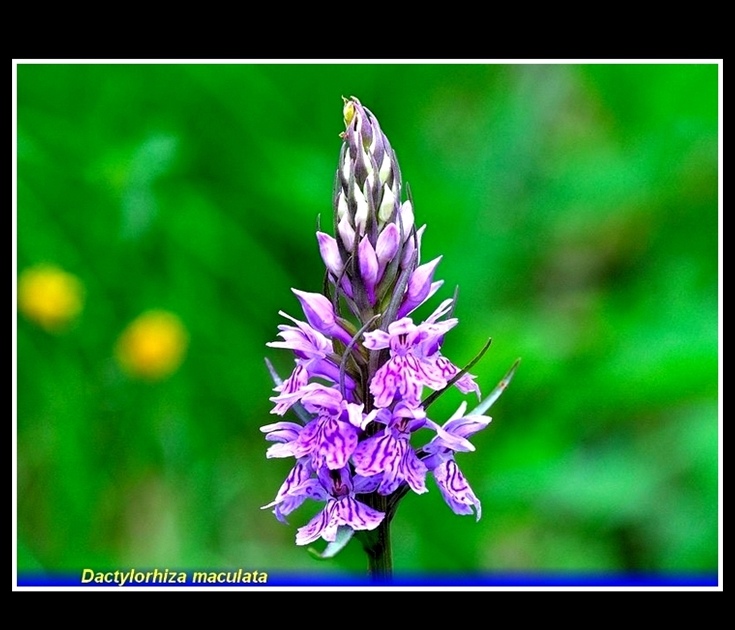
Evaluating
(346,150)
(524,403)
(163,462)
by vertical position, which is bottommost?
(163,462)

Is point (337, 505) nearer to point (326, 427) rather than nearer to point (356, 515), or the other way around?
point (356, 515)

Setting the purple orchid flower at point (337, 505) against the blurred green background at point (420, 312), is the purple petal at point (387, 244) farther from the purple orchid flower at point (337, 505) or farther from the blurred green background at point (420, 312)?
the blurred green background at point (420, 312)

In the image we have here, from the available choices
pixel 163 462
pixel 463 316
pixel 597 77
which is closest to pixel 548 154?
pixel 597 77

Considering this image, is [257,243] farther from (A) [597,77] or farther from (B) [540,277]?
(A) [597,77]

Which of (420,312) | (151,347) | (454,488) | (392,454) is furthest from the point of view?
(420,312)

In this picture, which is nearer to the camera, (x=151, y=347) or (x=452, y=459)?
(x=452, y=459)

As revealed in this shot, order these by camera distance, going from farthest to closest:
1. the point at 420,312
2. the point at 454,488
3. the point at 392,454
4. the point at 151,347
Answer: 1. the point at 420,312
2. the point at 151,347
3. the point at 454,488
4. the point at 392,454

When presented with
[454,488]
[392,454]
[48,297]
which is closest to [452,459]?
[454,488]
